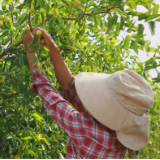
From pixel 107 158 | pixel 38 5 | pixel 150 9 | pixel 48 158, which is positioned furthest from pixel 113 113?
pixel 48 158

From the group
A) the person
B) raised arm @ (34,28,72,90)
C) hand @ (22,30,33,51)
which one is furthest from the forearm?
the person

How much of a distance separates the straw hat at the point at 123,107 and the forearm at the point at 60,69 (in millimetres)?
492

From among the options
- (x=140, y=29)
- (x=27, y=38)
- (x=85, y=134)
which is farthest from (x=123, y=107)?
(x=27, y=38)

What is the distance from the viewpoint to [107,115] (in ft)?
4.94

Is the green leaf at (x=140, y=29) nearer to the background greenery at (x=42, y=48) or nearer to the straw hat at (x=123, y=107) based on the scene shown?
the background greenery at (x=42, y=48)

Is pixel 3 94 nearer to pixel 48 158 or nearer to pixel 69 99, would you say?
pixel 69 99

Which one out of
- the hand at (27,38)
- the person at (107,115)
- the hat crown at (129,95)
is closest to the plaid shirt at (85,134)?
the person at (107,115)

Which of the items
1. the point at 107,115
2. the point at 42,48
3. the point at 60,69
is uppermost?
the point at 42,48

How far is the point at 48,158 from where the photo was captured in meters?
2.96

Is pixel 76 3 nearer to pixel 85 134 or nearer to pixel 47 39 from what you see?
pixel 47 39

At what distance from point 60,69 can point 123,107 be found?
0.70m

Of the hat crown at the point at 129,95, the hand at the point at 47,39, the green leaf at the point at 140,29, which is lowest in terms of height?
the hat crown at the point at 129,95

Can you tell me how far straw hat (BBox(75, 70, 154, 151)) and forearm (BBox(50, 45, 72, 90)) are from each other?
492 millimetres

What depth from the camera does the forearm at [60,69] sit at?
1.95m
